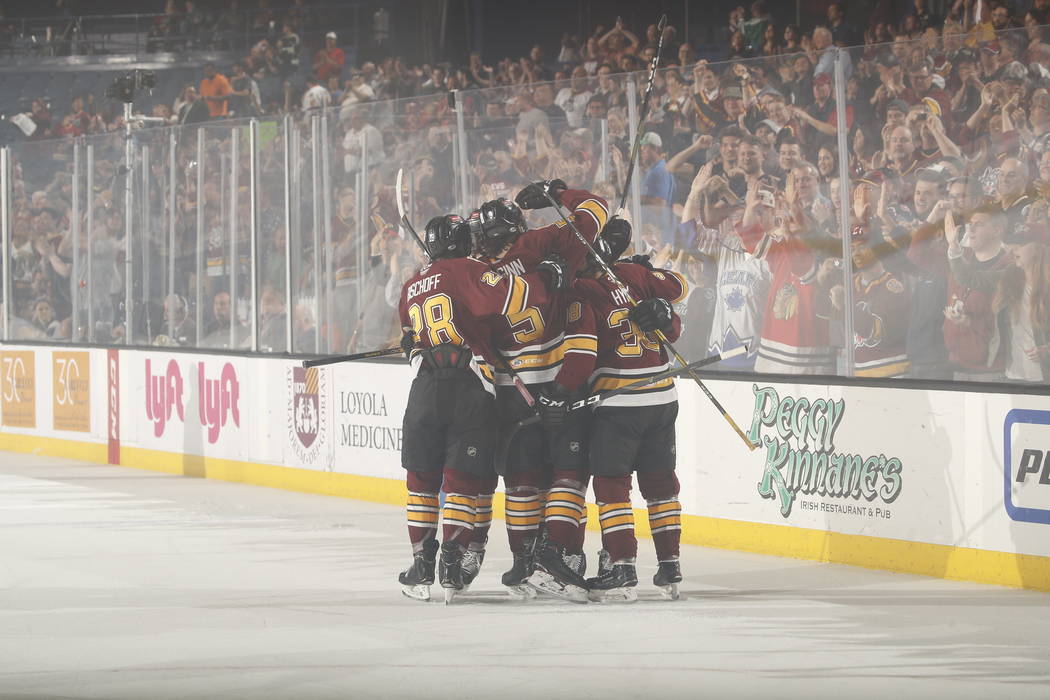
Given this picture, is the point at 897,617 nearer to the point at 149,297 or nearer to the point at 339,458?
the point at 339,458

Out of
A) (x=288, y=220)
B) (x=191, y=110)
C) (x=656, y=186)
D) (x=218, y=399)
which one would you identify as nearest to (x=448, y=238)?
(x=656, y=186)

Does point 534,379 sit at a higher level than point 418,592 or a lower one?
higher

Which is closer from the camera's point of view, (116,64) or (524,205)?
(524,205)

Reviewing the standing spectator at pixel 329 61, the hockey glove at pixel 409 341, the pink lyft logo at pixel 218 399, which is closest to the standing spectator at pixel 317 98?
the standing spectator at pixel 329 61

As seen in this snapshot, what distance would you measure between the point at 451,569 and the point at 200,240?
247 inches

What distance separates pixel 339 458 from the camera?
1040cm

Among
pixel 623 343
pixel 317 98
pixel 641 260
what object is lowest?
pixel 623 343

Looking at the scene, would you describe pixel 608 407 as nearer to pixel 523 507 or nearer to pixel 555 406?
pixel 555 406

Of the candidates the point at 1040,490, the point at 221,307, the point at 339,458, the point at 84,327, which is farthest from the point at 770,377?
the point at 84,327

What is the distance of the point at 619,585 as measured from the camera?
649cm

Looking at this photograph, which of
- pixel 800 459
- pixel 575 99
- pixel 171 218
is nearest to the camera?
pixel 800 459

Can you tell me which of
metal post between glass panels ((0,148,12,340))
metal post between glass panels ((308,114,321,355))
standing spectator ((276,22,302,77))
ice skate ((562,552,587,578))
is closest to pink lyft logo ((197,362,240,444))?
metal post between glass panels ((308,114,321,355))

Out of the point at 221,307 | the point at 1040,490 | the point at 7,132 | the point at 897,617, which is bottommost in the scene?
the point at 897,617

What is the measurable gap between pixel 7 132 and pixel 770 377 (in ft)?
50.1
